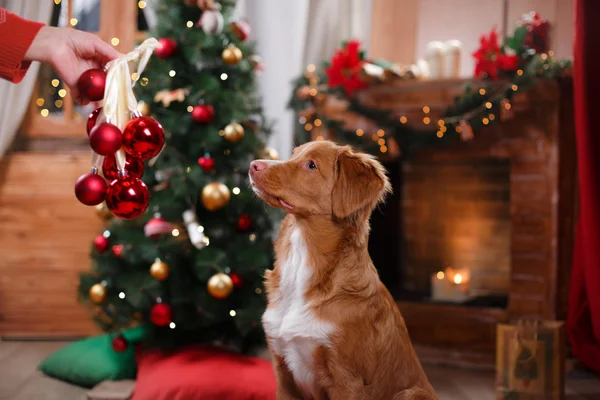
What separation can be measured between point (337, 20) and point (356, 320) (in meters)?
2.84

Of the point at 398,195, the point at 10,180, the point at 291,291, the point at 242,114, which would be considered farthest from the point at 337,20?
the point at 291,291

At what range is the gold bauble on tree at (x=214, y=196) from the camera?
2791 mm

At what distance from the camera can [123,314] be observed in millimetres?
2922

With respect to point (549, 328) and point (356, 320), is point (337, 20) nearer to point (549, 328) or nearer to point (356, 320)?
point (549, 328)

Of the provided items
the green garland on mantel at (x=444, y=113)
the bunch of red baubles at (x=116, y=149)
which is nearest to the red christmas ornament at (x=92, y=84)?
the bunch of red baubles at (x=116, y=149)

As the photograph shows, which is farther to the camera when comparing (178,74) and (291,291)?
(178,74)

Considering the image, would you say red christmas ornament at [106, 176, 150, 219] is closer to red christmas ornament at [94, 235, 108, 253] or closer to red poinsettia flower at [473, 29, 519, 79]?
red christmas ornament at [94, 235, 108, 253]

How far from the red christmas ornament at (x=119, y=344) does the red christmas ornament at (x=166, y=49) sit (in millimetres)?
1307

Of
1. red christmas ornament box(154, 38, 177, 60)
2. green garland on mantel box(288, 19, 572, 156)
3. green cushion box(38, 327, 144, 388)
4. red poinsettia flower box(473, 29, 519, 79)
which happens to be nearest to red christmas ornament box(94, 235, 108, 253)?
green cushion box(38, 327, 144, 388)

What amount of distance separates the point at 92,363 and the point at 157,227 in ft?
2.55

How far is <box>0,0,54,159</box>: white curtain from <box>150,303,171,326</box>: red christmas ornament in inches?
62.8

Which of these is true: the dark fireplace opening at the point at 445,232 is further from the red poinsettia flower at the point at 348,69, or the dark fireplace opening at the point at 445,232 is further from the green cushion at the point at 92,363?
the green cushion at the point at 92,363

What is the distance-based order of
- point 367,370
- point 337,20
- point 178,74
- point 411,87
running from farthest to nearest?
point 337,20 → point 411,87 → point 178,74 → point 367,370

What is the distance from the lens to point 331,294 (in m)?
1.66
